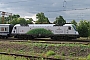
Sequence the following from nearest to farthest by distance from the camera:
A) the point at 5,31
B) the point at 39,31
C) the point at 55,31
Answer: the point at 55,31 → the point at 39,31 → the point at 5,31

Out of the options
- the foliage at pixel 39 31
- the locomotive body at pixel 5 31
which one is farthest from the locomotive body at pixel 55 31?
the locomotive body at pixel 5 31

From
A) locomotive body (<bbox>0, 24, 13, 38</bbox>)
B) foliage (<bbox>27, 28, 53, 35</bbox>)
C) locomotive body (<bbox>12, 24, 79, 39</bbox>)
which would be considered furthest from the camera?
locomotive body (<bbox>0, 24, 13, 38</bbox>)

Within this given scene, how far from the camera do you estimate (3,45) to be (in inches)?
901

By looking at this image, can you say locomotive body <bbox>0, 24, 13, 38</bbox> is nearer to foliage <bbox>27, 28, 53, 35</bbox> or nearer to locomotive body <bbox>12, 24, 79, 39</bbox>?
locomotive body <bbox>12, 24, 79, 39</bbox>

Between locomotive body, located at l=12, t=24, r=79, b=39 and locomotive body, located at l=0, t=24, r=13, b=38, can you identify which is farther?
locomotive body, located at l=0, t=24, r=13, b=38

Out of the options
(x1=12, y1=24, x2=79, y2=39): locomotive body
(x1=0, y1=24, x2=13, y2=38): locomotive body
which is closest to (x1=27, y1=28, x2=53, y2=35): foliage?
(x1=12, y1=24, x2=79, y2=39): locomotive body

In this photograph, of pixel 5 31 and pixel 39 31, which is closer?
pixel 39 31

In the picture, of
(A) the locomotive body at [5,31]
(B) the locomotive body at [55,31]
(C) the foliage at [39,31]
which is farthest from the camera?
(A) the locomotive body at [5,31]

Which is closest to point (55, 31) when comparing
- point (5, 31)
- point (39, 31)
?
point (39, 31)

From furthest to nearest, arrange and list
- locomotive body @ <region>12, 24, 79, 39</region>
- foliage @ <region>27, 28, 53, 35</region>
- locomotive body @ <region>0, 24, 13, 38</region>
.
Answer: locomotive body @ <region>0, 24, 13, 38</region> → foliage @ <region>27, 28, 53, 35</region> → locomotive body @ <region>12, 24, 79, 39</region>

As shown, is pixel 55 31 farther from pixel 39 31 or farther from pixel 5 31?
pixel 5 31

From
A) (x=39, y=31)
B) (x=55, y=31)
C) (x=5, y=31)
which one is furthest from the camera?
(x=5, y=31)

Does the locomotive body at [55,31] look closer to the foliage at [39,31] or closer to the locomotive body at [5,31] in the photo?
the foliage at [39,31]

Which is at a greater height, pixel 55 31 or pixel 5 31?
pixel 55 31
